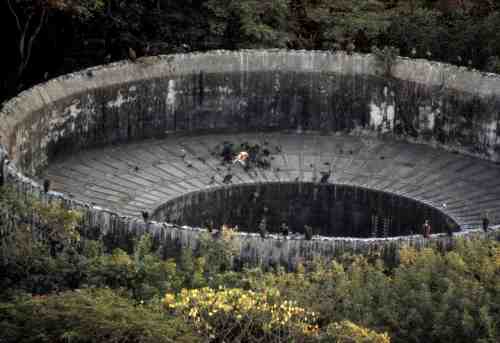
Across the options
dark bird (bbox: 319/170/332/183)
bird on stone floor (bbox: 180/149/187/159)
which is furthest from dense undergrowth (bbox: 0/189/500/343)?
bird on stone floor (bbox: 180/149/187/159)

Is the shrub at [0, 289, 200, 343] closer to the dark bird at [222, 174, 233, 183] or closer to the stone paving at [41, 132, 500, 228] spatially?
the stone paving at [41, 132, 500, 228]

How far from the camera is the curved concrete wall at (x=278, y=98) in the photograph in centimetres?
5053

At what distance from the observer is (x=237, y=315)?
3172 cm

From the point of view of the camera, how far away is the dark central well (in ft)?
158

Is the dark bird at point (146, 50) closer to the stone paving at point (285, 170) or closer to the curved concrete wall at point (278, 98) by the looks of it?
the curved concrete wall at point (278, 98)

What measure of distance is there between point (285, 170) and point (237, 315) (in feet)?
61.7

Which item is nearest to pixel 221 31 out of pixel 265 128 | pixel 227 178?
pixel 265 128

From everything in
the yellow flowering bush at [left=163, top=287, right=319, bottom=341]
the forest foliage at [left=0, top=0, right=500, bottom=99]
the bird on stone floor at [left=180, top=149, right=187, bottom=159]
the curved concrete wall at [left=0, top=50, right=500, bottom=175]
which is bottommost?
the yellow flowering bush at [left=163, top=287, right=319, bottom=341]

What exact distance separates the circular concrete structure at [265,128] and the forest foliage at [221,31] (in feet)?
13.5

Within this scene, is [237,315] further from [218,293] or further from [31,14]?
[31,14]

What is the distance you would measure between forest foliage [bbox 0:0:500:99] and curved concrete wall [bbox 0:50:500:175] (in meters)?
3.76

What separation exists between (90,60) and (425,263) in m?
27.3

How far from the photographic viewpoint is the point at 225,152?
5084 centimetres

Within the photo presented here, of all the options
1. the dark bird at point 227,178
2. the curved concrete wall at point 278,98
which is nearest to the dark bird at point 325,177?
the dark bird at point 227,178
